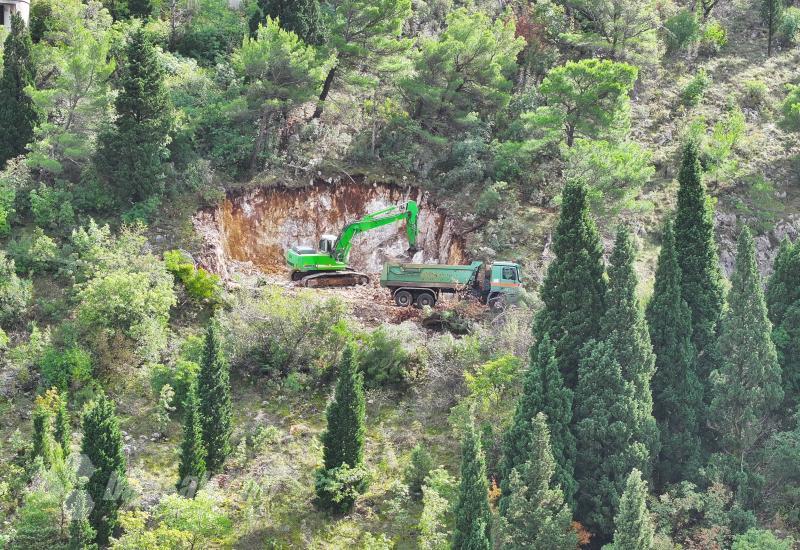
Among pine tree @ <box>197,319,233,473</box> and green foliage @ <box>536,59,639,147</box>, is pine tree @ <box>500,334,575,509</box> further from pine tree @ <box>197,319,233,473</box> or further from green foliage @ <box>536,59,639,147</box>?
green foliage @ <box>536,59,639,147</box>

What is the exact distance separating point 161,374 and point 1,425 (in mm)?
5067

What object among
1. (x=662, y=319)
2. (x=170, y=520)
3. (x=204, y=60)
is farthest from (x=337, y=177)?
(x=170, y=520)

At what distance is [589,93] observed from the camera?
47.7m

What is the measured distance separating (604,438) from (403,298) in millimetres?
11892

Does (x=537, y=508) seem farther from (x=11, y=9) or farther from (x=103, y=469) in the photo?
(x=11, y=9)

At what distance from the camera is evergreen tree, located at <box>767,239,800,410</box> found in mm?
36906

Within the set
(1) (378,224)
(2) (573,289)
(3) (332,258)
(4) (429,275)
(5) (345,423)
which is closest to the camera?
(5) (345,423)

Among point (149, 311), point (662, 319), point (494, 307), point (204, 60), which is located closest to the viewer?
point (662, 319)

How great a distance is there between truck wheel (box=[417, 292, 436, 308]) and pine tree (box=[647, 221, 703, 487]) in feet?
30.7

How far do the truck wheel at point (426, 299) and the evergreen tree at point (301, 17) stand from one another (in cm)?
1295

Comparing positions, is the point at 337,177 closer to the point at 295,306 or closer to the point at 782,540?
the point at 295,306

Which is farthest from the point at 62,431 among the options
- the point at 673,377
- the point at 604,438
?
the point at 673,377

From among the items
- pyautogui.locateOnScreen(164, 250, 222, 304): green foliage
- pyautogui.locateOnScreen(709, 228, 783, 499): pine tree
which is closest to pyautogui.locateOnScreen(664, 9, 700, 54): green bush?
pyautogui.locateOnScreen(709, 228, 783, 499): pine tree

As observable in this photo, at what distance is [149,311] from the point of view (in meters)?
38.7
